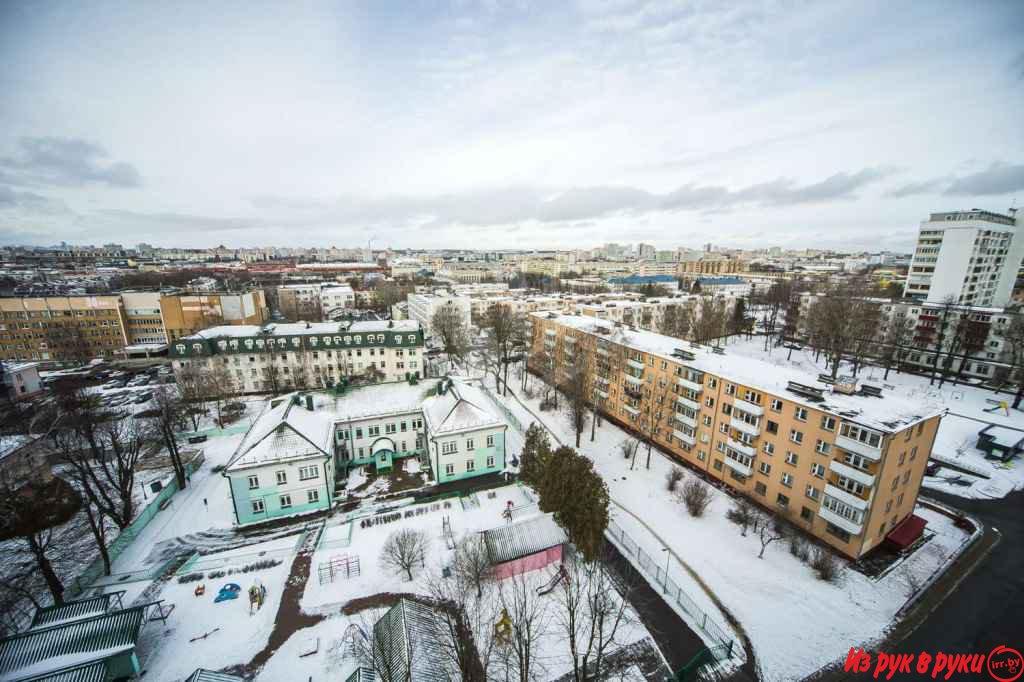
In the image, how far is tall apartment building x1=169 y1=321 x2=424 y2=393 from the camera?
165 ft

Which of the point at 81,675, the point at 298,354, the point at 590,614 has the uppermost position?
the point at 298,354

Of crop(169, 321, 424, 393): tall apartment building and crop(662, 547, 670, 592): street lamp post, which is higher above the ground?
crop(169, 321, 424, 393): tall apartment building

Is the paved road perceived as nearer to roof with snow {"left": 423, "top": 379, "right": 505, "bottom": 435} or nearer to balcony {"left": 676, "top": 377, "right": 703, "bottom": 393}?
balcony {"left": 676, "top": 377, "right": 703, "bottom": 393}

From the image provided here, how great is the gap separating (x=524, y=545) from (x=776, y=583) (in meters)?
15.2

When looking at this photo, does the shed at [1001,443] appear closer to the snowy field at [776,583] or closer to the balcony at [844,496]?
the snowy field at [776,583]

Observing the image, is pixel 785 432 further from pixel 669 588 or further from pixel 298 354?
pixel 298 354

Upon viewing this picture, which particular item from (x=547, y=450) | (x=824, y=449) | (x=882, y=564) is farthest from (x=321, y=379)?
(x=882, y=564)

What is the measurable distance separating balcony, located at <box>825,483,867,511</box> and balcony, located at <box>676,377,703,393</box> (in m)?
10.8

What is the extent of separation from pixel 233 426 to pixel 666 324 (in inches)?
2875

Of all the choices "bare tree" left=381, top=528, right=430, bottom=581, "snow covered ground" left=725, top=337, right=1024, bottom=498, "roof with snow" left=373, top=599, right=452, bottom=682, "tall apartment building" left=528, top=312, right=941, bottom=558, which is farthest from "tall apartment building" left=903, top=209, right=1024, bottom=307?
"roof with snow" left=373, top=599, right=452, bottom=682

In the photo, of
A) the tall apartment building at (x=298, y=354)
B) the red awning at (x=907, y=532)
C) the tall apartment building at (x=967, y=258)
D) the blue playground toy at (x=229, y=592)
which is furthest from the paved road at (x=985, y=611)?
the tall apartment building at (x=967, y=258)

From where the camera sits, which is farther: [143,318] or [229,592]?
[143,318]

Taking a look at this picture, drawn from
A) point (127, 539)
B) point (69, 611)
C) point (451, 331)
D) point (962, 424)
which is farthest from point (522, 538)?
point (451, 331)

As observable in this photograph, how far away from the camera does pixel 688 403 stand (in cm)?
3431
